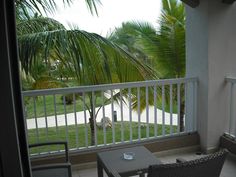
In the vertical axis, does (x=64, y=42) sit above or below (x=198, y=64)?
above

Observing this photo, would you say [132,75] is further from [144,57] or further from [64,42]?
[144,57]

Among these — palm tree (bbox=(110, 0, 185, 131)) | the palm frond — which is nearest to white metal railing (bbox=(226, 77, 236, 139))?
palm tree (bbox=(110, 0, 185, 131))

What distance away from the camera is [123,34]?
5.06 meters

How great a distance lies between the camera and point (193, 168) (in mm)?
1733

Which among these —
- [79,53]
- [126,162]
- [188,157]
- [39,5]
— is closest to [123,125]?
[188,157]

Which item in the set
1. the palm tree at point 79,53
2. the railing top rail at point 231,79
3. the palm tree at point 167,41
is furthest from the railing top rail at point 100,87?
the palm tree at point 167,41

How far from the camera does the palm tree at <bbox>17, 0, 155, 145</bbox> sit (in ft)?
10.2

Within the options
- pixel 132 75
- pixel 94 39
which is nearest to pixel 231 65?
pixel 132 75

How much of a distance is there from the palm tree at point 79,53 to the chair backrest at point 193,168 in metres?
1.83

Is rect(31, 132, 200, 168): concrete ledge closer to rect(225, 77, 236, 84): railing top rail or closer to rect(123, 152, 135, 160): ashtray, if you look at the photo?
rect(225, 77, 236, 84): railing top rail

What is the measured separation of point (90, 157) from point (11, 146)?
115 inches

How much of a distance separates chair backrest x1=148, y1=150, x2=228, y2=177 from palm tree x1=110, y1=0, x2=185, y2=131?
296cm

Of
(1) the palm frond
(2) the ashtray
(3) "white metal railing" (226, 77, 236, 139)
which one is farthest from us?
(3) "white metal railing" (226, 77, 236, 139)

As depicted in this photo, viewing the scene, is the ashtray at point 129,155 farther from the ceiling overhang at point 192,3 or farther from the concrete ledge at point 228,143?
the ceiling overhang at point 192,3
